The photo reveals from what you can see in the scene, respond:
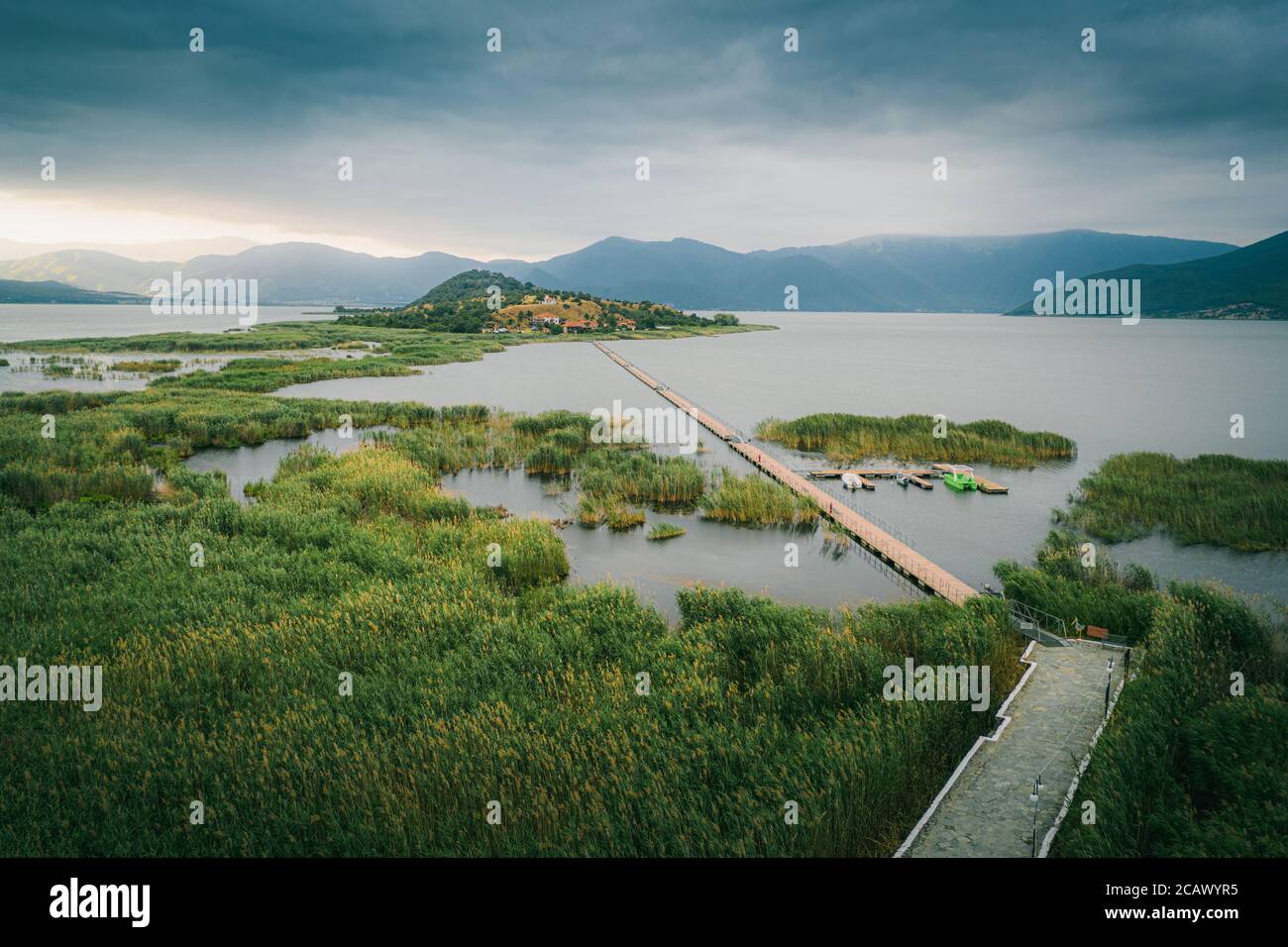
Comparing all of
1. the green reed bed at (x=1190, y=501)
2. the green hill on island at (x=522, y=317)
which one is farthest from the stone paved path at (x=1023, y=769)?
the green hill on island at (x=522, y=317)

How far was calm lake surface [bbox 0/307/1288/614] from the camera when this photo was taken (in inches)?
979

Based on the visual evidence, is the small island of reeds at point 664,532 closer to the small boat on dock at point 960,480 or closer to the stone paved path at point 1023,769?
the stone paved path at point 1023,769

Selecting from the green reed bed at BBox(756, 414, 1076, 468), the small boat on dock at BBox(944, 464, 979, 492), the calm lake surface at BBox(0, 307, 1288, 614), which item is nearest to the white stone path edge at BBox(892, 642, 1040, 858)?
the calm lake surface at BBox(0, 307, 1288, 614)

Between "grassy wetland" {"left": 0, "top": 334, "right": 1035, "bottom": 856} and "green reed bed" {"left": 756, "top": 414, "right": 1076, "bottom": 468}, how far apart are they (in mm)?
27515

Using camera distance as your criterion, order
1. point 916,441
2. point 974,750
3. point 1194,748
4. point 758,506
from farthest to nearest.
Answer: point 916,441 < point 758,506 < point 974,750 < point 1194,748

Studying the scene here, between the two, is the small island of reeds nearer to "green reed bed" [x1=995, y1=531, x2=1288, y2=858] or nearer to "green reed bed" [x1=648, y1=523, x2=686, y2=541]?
"green reed bed" [x1=648, y1=523, x2=686, y2=541]

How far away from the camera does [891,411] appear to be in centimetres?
6281

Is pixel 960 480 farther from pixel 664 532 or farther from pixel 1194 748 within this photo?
pixel 1194 748

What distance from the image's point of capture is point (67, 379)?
6456 centimetres

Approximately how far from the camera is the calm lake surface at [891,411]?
2486cm

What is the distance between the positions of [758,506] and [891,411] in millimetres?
37771

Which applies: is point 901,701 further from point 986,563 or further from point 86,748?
point 986,563

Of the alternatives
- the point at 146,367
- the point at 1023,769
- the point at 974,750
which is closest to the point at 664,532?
the point at 974,750

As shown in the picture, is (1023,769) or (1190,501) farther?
(1190,501)
